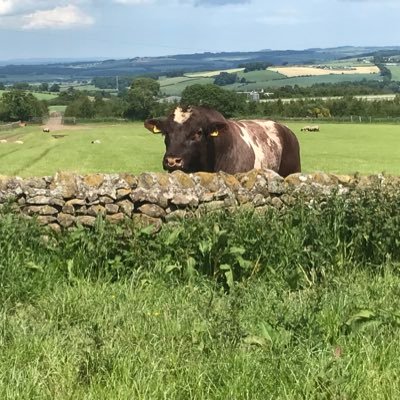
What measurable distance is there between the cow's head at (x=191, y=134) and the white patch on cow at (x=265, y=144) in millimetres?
1181

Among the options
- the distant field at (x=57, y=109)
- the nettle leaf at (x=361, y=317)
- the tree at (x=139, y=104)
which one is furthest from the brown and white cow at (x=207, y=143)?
the distant field at (x=57, y=109)

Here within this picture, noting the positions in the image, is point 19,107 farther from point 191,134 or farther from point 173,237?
point 173,237

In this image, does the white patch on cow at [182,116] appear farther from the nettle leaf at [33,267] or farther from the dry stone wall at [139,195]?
the nettle leaf at [33,267]

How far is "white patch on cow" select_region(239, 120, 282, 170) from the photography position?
41.3ft

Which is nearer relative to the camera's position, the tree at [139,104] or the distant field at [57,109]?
the tree at [139,104]

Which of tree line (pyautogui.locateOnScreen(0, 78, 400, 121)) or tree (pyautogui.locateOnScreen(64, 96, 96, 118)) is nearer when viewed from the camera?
tree line (pyautogui.locateOnScreen(0, 78, 400, 121))

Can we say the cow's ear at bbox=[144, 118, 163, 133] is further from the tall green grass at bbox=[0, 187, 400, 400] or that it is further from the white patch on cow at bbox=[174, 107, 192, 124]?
the tall green grass at bbox=[0, 187, 400, 400]

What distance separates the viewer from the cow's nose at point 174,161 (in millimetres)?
10805

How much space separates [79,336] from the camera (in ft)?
17.6

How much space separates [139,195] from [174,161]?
252cm

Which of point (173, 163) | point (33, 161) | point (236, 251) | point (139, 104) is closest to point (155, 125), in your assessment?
point (173, 163)

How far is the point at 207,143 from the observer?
11.4 m

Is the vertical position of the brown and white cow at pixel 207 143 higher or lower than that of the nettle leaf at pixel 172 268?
higher

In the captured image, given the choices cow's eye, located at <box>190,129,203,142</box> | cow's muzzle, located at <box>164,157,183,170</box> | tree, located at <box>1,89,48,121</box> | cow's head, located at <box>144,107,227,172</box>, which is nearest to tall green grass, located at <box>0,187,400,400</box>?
cow's muzzle, located at <box>164,157,183,170</box>
